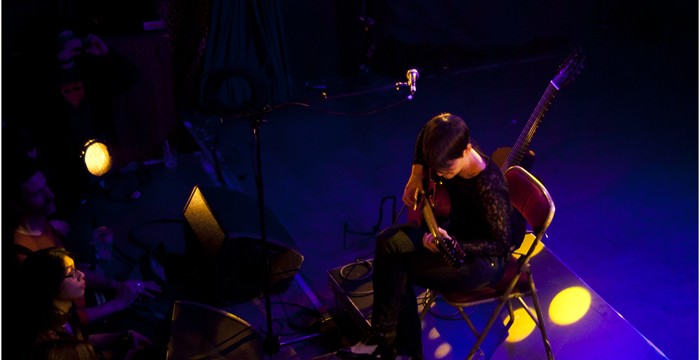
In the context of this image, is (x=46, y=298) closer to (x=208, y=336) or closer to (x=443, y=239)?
(x=208, y=336)

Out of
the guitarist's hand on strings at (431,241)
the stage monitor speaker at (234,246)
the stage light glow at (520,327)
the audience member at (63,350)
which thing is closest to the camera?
the audience member at (63,350)

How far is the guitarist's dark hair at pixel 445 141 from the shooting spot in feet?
9.16

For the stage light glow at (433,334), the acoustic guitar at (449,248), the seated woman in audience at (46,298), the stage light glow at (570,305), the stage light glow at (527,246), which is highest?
the acoustic guitar at (449,248)

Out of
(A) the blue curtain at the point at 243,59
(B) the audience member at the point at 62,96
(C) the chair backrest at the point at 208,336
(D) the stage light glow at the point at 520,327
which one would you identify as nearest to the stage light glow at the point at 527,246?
(D) the stage light glow at the point at 520,327

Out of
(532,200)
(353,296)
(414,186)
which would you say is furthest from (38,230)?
(532,200)

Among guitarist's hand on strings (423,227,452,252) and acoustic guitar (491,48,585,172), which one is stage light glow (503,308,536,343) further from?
guitarist's hand on strings (423,227,452,252)

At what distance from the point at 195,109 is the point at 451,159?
15.4 ft

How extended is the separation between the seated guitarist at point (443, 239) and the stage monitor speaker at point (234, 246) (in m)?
0.77

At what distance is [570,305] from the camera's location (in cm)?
375

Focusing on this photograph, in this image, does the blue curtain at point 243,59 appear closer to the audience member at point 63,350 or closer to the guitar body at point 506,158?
the guitar body at point 506,158

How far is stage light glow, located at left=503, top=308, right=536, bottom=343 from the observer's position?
3.57m

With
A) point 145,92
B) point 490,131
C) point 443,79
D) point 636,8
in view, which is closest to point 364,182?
point 490,131

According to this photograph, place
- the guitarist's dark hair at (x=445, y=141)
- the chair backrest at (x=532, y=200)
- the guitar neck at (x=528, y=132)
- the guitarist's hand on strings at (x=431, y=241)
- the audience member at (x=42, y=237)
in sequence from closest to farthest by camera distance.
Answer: the guitarist's dark hair at (x=445, y=141)
the guitarist's hand on strings at (x=431, y=241)
the chair backrest at (x=532, y=200)
the audience member at (x=42, y=237)
the guitar neck at (x=528, y=132)

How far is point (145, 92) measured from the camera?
18.5 feet
